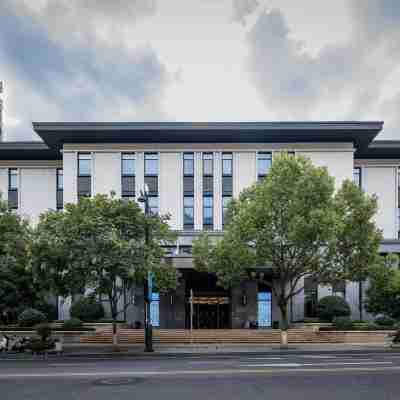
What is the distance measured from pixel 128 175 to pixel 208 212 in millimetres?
7629

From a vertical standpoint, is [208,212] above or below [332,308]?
above

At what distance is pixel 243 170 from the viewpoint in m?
41.4

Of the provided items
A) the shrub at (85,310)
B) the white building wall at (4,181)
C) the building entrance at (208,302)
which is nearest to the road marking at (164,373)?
the shrub at (85,310)

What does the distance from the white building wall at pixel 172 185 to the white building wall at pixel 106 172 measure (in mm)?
3717

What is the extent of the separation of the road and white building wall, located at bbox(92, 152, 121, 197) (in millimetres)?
23528

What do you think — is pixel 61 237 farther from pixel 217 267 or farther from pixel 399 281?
pixel 399 281

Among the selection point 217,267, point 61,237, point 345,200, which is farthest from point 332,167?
point 61,237

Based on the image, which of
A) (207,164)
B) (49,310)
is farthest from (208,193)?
(49,310)

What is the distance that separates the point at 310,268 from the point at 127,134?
19.4 metres

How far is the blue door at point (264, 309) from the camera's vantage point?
131 ft

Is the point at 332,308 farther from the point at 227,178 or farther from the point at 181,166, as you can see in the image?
the point at 181,166

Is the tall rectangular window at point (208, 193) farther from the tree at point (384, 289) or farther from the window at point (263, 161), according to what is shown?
the tree at point (384, 289)

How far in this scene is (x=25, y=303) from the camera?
33500 mm

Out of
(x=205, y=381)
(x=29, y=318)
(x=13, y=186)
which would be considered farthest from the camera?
(x=13, y=186)
